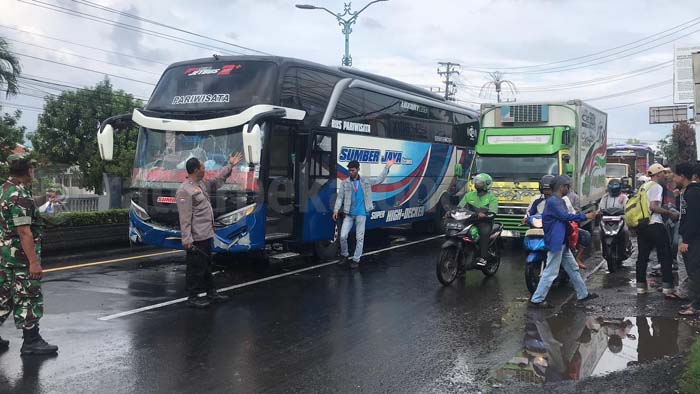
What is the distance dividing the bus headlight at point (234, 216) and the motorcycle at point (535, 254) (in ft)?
13.5

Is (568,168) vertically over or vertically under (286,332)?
over

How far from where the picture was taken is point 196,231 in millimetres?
8055

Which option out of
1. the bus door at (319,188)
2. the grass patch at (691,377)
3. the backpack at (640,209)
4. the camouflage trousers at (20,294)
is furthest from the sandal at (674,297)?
the camouflage trousers at (20,294)

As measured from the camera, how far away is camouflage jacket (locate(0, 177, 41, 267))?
5.83 metres

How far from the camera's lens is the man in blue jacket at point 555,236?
7.97m

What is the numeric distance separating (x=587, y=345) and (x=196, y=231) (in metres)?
4.74

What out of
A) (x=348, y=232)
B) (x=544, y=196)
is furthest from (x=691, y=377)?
(x=348, y=232)

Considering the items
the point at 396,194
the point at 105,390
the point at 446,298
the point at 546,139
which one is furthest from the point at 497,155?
the point at 105,390

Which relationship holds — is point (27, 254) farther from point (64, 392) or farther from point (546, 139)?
point (546, 139)

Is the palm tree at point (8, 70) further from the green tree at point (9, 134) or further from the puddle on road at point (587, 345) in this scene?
the puddle on road at point (587, 345)

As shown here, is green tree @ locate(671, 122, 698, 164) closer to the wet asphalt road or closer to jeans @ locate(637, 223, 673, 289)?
the wet asphalt road

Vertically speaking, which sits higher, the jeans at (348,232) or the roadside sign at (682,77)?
the roadside sign at (682,77)

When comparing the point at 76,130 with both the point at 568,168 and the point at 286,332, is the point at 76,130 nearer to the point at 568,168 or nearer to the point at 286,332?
the point at 568,168

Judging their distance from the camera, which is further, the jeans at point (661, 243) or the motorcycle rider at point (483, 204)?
the motorcycle rider at point (483, 204)
